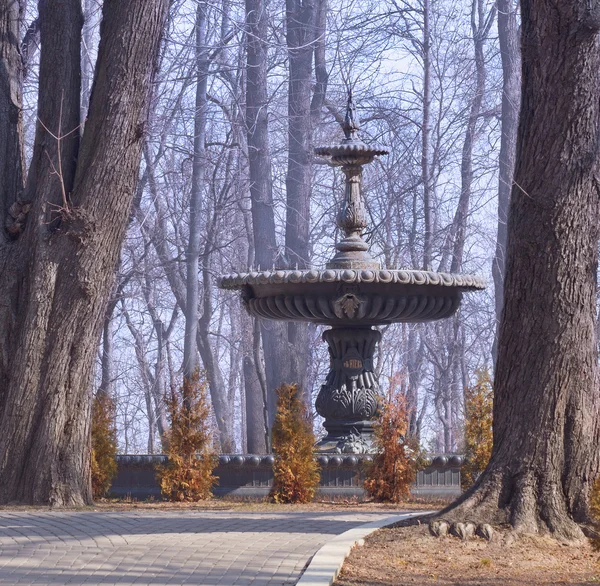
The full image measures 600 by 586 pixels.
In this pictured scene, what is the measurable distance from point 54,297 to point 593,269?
17.5 feet

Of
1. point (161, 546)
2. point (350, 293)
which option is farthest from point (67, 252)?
point (161, 546)

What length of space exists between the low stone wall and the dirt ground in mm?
4424

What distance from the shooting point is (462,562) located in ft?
21.6

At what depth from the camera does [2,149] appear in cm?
1088

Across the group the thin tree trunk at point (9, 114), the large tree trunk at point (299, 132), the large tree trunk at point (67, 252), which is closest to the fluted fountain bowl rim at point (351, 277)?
the large tree trunk at point (67, 252)

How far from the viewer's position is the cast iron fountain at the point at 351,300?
11.4 m

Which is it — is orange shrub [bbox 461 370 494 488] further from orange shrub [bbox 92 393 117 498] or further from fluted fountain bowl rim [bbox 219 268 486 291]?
orange shrub [bbox 92 393 117 498]

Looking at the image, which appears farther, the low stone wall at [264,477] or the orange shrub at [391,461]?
the low stone wall at [264,477]

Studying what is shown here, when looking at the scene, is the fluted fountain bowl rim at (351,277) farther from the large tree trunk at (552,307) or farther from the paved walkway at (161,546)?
the large tree trunk at (552,307)

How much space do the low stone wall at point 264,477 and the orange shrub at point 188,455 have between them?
1.15 ft

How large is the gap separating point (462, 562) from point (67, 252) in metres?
5.43

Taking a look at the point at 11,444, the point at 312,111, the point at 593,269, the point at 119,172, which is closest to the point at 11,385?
the point at 11,444

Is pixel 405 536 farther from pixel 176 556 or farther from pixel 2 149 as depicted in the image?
pixel 2 149

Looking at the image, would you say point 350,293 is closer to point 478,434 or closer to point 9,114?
point 478,434
